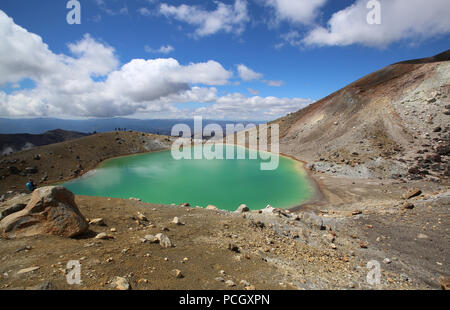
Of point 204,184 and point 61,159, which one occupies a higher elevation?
point 61,159

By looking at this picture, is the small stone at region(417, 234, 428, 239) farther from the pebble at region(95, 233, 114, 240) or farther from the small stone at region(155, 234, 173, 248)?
the pebble at region(95, 233, 114, 240)

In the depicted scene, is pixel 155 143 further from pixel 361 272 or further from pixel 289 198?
pixel 361 272

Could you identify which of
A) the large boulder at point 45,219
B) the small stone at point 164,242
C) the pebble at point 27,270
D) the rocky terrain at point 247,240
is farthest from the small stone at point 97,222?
the pebble at point 27,270

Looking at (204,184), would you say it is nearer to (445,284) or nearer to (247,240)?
(247,240)

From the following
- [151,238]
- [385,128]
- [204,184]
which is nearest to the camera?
[151,238]

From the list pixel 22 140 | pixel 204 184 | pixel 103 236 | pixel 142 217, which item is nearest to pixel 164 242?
pixel 103 236

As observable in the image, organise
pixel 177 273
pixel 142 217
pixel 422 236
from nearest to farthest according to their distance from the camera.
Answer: pixel 177 273, pixel 142 217, pixel 422 236

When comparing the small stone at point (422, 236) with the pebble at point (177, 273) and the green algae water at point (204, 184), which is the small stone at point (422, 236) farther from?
the pebble at point (177, 273)

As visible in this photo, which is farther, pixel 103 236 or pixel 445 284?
pixel 103 236
